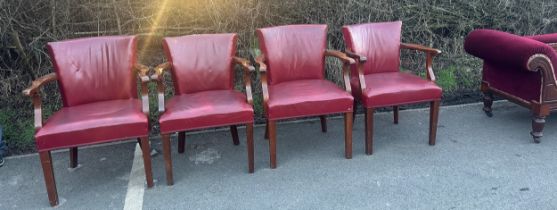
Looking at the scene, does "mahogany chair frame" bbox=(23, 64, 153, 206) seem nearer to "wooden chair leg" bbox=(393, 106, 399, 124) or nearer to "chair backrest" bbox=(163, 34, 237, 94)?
"chair backrest" bbox=(163, 34, 237, 94)

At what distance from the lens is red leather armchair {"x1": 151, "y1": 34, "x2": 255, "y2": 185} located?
108 inches

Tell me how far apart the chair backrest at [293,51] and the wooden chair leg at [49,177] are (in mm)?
Result: 1472

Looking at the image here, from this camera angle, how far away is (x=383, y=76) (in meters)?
3.31

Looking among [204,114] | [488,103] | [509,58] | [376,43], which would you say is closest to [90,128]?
[204,114]

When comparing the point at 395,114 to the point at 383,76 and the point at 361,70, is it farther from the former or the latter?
the point at 361,70

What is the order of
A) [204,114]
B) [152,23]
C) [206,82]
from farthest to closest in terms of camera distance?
[152,23] < [206,82] < [204,114]

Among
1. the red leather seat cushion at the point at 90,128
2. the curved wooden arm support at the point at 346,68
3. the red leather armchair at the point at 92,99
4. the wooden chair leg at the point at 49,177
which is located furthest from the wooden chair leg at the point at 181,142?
the curved wooden arm support at the point at 346,68

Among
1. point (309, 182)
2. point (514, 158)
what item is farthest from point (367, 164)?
point (514, 158)

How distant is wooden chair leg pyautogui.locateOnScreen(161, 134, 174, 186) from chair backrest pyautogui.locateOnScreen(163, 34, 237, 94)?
46 centimetres

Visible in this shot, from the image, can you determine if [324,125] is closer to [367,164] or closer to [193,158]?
[367,164]

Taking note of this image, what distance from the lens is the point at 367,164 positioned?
9.93ft

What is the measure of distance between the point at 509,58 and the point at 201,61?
212cm

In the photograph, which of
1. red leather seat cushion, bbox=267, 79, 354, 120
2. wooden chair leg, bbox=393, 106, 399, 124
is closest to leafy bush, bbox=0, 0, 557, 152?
wooden chair leg, bbox=393, 106, 399, 124

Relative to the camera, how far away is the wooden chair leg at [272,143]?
2885 mm
